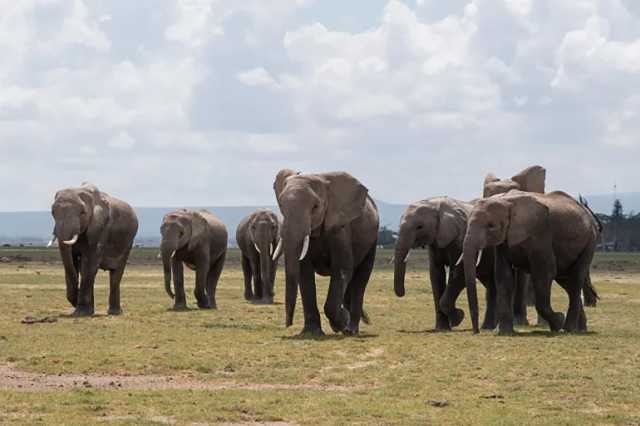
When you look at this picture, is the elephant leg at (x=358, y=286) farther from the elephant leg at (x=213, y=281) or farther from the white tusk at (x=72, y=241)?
the elephant leg at (x=213, y=281)

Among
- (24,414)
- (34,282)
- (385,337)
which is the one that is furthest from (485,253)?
(34,282)

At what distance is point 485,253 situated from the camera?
2673cm

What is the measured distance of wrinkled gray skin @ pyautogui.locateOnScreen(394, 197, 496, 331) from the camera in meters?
26.1

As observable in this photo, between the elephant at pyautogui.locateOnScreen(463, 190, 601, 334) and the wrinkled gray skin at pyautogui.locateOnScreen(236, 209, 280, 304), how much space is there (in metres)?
12.8

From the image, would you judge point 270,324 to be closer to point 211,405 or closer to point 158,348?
point 158,348

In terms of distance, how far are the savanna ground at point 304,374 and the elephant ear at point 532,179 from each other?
137 inches

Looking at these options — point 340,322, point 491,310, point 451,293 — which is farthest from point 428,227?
point 340,322

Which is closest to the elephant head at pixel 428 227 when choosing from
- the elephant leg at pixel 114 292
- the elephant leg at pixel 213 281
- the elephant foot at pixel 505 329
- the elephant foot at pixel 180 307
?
the elephant foot at pixel 505 329

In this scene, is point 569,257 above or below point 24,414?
above

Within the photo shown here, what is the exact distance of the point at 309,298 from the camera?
23297 millimetres

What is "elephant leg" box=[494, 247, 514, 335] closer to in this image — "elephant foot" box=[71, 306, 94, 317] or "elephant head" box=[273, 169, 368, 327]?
"elephant head" box=[273, 169, 368, 327]

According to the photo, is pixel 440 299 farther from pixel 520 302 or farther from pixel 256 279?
pixel 256 279

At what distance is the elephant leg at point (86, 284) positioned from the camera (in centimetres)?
2969

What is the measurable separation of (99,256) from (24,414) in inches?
604
